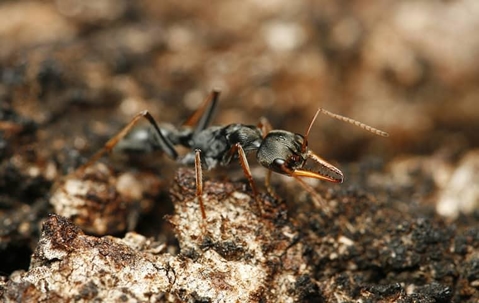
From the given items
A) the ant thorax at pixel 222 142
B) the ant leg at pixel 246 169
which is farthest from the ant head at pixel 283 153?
the ant thorax at pixel 222 142

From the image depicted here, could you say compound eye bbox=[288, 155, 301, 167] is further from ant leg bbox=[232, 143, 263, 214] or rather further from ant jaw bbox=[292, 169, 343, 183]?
ant leg bbox=[232, 143, 263, 214]

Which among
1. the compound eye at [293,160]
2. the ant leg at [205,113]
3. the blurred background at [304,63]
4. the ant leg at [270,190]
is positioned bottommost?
the ant leg at [270,190]

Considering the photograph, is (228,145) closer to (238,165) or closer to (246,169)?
(238,165)

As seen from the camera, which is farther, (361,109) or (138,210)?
(361,109)

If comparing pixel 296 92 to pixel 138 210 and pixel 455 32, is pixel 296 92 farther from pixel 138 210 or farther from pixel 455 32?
pixel 138 210

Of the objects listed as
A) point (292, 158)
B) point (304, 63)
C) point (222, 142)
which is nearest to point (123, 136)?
point (222, 142)

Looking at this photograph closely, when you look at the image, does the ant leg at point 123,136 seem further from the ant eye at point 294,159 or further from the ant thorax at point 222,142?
the ant eye at point 294,159

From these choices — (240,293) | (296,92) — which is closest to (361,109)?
(296,92)
